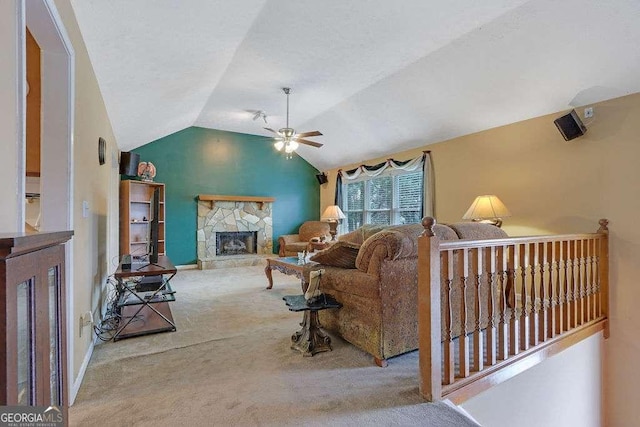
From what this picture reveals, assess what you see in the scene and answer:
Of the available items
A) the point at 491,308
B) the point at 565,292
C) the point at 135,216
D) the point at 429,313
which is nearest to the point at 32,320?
the point at 429,313

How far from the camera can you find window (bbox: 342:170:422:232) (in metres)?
5.80

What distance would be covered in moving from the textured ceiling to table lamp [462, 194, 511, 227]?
114 cm

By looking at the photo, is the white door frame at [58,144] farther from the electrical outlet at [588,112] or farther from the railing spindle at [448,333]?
the electrical outlet at [588,112]

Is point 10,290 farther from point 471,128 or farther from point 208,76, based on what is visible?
point 471,128

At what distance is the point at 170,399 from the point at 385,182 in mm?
5438

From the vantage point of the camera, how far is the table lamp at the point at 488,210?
12.1ft

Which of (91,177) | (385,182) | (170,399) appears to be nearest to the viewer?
(170,399)

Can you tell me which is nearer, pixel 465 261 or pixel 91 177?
pixel 465 261

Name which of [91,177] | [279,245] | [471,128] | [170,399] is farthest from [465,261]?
[279,245]

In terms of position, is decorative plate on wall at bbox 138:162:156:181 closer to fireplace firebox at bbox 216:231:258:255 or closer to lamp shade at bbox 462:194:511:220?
fireplace firebox at bbox 216:231:258:255

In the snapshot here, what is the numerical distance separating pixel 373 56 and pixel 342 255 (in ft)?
7.72

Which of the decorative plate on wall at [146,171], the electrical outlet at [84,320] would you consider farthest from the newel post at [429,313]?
the decorative plate on wall at [146,171]

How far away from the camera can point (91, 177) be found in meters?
2.48

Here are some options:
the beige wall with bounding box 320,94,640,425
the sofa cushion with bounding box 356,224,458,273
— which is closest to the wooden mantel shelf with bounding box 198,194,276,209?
the beige wall with bounding box 320,94,640,425
